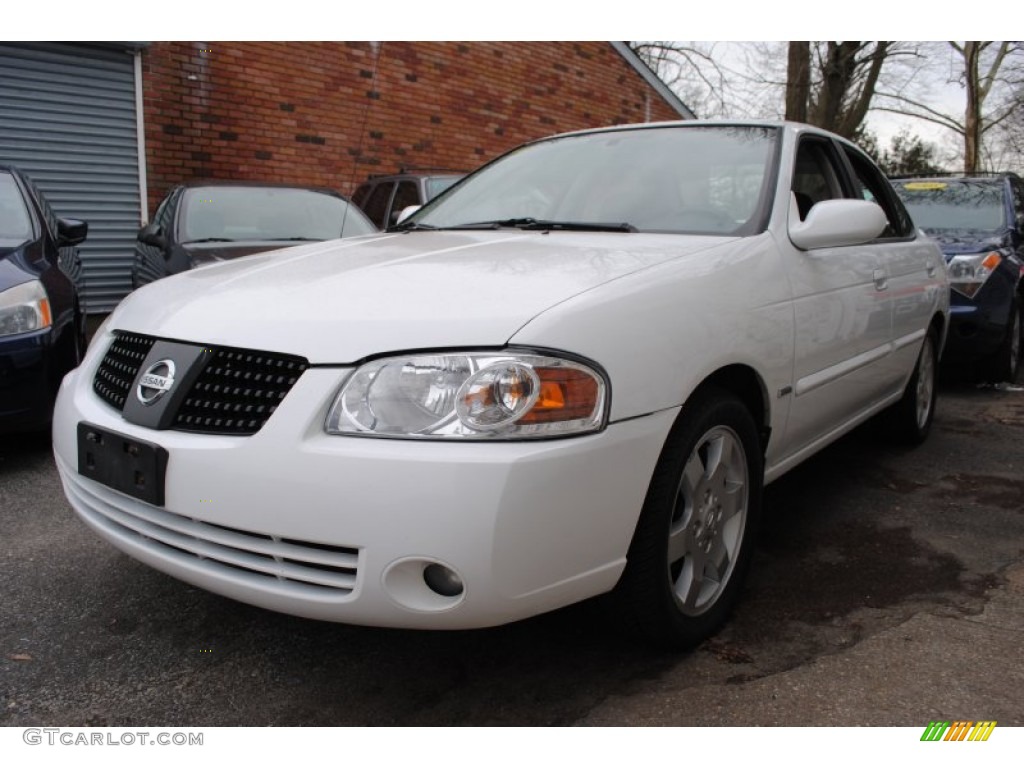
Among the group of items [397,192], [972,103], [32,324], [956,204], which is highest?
[972,103]

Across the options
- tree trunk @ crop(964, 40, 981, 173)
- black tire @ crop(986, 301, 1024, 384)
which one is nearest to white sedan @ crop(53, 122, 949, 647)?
black tire @ crop(986, 301, 1024, 384)

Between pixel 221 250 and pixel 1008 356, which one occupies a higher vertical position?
pixel 221 250

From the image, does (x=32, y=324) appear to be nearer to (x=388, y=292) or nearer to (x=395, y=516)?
(x=388, y=292)

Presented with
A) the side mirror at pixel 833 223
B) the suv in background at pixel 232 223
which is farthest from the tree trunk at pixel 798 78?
the side mirror at pixel 833 223

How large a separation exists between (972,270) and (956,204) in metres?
1.17

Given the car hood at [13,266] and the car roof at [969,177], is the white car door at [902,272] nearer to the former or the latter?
the car roof at [969,177]

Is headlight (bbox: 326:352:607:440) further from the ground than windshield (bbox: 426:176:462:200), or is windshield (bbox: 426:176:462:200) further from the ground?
windshield (bbox: 426:176:462:200)

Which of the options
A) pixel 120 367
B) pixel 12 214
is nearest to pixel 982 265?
pixel 120 367

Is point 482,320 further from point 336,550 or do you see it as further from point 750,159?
point 750,159

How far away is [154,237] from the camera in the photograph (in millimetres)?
5938

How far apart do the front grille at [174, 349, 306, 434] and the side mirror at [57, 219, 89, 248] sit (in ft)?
11.4

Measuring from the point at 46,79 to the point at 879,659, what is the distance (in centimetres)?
889

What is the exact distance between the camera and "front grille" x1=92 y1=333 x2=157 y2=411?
2.27 metres
